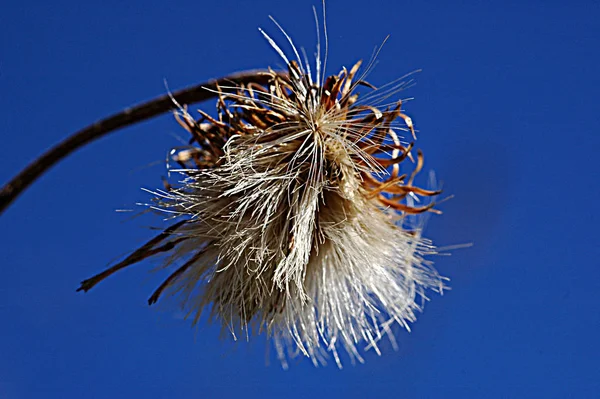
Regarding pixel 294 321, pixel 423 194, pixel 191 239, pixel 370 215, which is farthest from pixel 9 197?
pixel 423 194

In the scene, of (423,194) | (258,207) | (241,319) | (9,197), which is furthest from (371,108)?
(9,197)

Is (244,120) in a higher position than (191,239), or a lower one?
higher

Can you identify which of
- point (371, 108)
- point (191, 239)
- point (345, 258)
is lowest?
point (191, 239)

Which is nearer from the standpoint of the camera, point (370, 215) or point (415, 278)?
point (370, 215)

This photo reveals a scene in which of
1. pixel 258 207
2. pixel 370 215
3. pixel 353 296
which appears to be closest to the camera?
pixel 258 207

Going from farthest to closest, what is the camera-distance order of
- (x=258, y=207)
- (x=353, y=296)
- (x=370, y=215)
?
(x=353, y=296)
(x=370, y=215)
(x=258, y=207)

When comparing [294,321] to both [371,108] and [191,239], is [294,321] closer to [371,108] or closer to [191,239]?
[191,239]

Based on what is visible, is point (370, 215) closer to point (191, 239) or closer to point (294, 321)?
point (294, 321)
